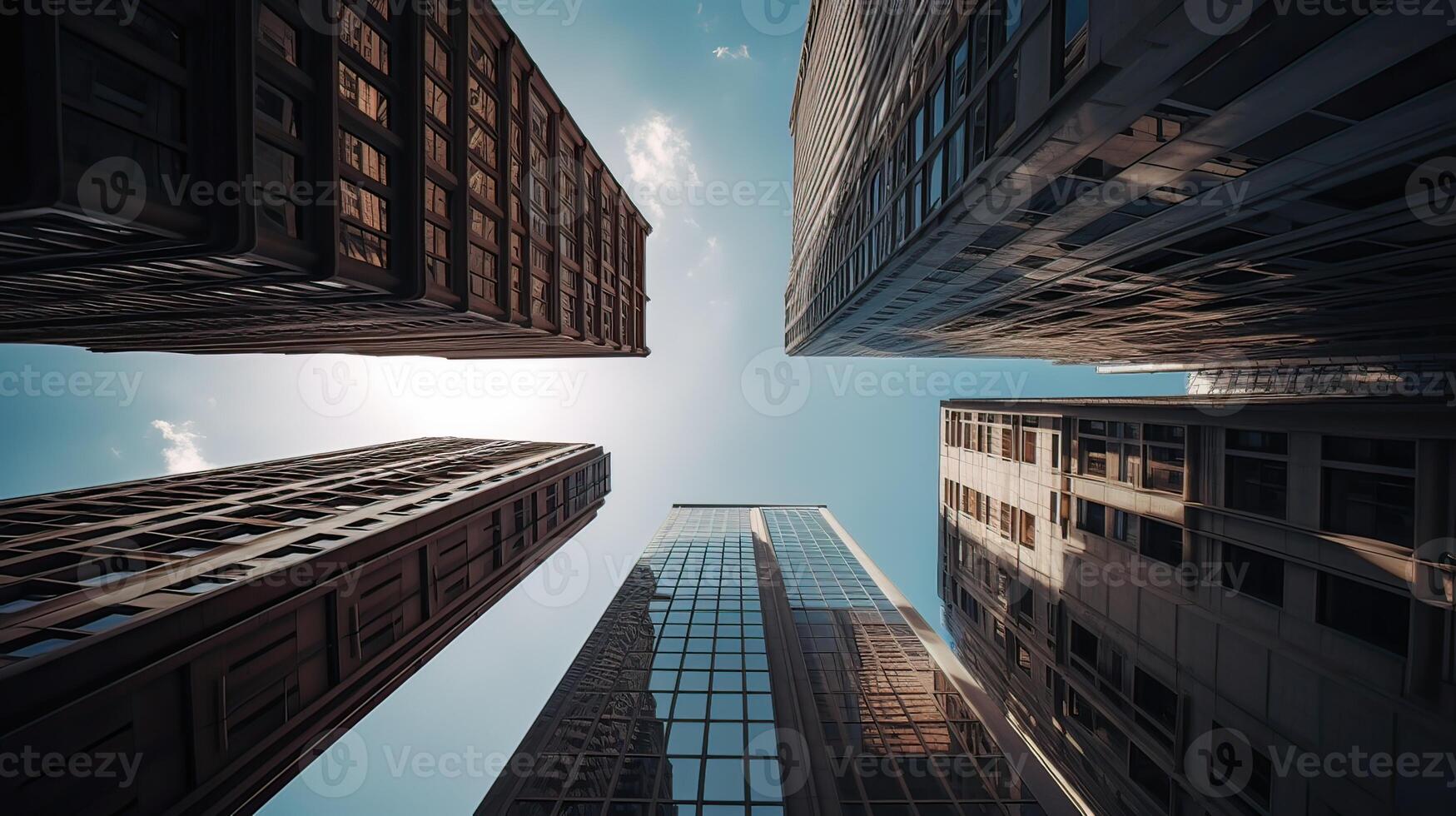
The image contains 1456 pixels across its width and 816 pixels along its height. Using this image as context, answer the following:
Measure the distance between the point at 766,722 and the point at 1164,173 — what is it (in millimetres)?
22953

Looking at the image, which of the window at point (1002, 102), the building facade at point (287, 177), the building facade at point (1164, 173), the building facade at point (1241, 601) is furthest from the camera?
the window at point (1002, 102)

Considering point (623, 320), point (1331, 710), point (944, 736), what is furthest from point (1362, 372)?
point (623, 320)

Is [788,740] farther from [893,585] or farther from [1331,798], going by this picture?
[893,585]

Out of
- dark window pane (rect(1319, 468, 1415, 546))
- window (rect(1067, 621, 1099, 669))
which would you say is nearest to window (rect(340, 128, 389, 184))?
dark window pane (rect(1319, 468, 1415, 546))

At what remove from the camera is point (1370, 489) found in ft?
39.6

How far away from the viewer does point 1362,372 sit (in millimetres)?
37000

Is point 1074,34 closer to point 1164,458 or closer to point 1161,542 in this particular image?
point 1164,458

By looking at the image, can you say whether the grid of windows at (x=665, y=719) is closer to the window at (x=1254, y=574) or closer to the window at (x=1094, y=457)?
the window at (x=1254, y=574)

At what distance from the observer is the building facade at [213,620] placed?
40.8 feet

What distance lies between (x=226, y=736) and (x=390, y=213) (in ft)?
61.3

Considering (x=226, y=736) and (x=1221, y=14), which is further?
(x=226, y=736)

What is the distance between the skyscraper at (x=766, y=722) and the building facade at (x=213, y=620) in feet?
26.3

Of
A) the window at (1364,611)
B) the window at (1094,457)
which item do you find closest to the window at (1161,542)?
the window at (1094,457)

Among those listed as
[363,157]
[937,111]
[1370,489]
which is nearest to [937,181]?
[937,111]
